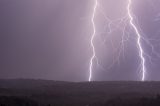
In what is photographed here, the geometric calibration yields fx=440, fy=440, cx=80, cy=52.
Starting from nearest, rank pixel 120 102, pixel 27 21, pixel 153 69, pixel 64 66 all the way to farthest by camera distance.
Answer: pixel 120 102
pixel 153 69
pixel 64 66
pixel 27 21

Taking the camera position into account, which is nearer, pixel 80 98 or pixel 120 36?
pixel 80 98

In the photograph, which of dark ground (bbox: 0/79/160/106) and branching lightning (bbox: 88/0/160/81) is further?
branching lightning (bbox: 88/0/160/81)

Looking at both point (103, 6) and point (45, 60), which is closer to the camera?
point (103, 6)

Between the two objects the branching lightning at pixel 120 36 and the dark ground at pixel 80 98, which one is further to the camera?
the branching lightning at pixel 120 36

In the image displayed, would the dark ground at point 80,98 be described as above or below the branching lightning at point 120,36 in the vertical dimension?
below

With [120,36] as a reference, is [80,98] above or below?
below

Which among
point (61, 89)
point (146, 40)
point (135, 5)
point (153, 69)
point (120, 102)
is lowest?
point (120, 102)

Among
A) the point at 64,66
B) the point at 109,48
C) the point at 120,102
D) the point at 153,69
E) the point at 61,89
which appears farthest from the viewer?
the point at 64,66

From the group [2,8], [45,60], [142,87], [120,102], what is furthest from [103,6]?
[120,102]

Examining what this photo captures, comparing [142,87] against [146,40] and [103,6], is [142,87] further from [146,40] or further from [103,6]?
[103,6]

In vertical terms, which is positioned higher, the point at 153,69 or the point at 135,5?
the point at 135,5

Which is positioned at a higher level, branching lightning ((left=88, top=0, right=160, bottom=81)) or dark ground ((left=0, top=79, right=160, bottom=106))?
branching lightning ((left=88, top=0, right=160, bottom=81))
